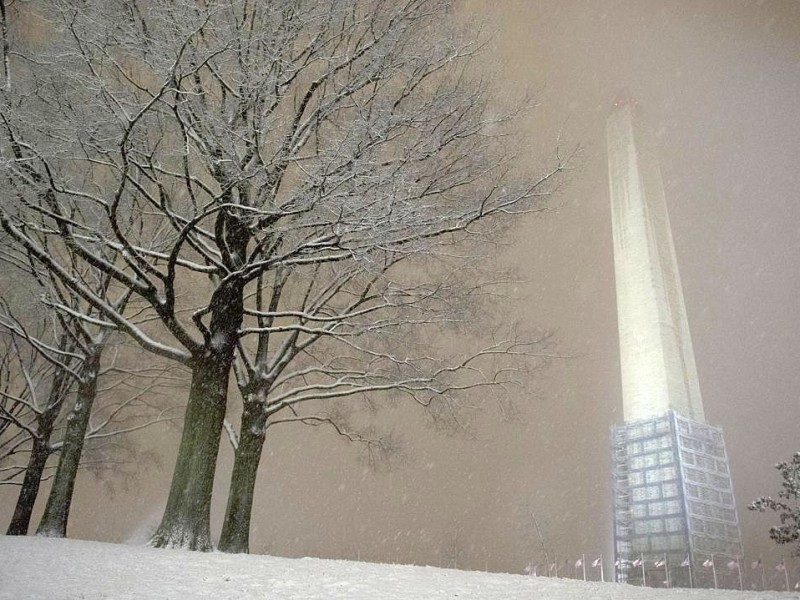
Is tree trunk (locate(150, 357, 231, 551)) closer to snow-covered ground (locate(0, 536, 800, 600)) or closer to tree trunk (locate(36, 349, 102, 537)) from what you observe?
snow-covered ground (locate(0, 536, 800, 600))

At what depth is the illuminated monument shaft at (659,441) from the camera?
44406 mm

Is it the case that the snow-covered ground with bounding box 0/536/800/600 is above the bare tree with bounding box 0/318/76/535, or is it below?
below

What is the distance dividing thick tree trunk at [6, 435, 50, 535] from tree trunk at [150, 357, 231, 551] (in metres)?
7.63

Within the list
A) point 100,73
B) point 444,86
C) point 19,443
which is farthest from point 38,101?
point 19,443

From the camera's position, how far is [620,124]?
6131 centimetres

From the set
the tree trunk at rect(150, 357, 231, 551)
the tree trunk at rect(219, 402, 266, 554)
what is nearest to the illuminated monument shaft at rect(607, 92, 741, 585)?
the tree trunk at rect(219, 402, 266, 554)

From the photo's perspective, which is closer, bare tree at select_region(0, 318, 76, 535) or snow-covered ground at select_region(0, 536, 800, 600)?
snow-covered ground at select_region(0, 536, 800, 600)

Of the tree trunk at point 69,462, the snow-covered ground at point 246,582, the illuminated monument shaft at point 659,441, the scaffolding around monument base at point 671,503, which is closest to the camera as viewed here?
the snow-covered ground at point 246,582

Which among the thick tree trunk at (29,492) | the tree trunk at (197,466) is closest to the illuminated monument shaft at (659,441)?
the thick tree trunk at (29,492)

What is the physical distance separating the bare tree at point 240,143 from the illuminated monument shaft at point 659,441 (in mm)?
42314

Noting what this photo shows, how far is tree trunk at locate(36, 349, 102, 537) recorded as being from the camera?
12.1 meters

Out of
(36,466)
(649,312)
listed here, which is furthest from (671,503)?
(36,466)

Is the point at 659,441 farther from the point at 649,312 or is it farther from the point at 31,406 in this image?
the point at 31,406

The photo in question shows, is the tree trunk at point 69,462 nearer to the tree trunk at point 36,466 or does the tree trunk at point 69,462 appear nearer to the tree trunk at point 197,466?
the tree trunk at point 36,466
